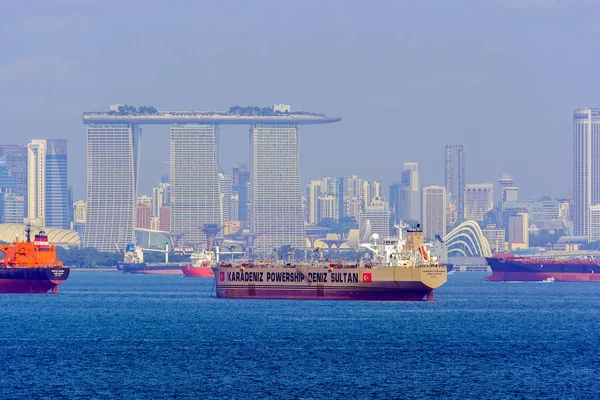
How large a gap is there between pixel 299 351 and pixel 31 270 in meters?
59.1

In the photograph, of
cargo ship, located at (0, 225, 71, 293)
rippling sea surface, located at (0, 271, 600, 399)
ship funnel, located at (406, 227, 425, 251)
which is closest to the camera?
rippling sea surface, located at (0, 271, 600, 399)

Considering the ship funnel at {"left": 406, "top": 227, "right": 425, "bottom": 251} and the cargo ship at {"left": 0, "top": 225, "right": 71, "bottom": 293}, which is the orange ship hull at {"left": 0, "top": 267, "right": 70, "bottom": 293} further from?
the ship funnel at {"left": 406, "top": 227, "right": 425, "bottom": 251}

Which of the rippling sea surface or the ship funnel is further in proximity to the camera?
Answer: the ship funnel

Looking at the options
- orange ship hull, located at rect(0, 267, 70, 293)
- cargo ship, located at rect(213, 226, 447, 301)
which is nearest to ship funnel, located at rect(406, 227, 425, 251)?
cargo ship, located at rect(213, 226, 447, 301)

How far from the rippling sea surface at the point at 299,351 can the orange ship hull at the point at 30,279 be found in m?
16.2

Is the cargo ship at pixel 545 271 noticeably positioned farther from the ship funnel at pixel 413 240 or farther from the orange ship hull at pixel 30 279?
the ship funnel at pixel 413 240

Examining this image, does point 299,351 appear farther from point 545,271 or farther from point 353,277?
point 545,271

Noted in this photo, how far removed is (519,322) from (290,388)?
3723 cm

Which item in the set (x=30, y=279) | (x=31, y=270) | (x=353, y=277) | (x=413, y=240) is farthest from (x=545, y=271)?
(x=353, y=277)

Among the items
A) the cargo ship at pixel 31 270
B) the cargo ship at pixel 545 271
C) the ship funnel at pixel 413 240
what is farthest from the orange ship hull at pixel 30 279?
the cargo ship at pixel 545 271

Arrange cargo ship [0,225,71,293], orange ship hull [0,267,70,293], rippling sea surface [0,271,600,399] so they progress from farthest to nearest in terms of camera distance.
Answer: cargo ship [0,225,71,293] < orange ship hull [0,267,70,293] < rippling sea surface [0,271,600,399]

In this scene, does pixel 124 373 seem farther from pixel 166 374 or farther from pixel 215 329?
pixel 215 329

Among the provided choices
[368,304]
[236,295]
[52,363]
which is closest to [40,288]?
[236,295]

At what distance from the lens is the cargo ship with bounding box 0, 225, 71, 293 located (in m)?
125
